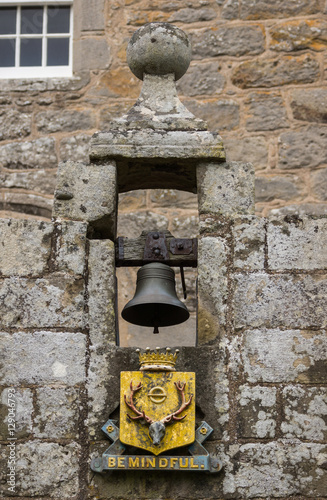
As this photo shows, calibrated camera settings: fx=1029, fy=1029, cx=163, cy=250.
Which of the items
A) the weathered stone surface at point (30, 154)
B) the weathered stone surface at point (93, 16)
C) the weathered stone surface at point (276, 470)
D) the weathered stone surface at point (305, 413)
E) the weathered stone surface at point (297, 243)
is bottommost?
the weathered stone surface at point (276, 470)

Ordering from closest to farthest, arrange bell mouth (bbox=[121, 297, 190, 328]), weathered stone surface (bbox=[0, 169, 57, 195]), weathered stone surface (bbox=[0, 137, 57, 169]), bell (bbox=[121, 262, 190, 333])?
1. bell (bbox=[121, 262, 190, 333])
2. bell mouth (bbox=[121, 297, 190, 328])
3. weathered stone surface (bbox=[0, 169, 57, 195])
4. weathered stone surface (bbox=[0, 137, 57, 169])

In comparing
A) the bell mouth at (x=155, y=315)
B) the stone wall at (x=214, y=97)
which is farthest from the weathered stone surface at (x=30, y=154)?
the bell mouth at (x=155, y=315)

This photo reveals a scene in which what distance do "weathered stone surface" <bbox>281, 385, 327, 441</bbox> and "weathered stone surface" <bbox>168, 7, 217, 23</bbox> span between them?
13.7 feet

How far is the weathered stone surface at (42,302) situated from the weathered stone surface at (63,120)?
10.7 ft

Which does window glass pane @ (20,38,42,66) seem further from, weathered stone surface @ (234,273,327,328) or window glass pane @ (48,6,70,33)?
weathered stone surface @ (234,273,327,328)

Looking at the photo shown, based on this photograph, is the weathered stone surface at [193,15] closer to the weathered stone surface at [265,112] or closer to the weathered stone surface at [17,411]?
the weathered stone surface at [265,112]

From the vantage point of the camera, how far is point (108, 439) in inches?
163

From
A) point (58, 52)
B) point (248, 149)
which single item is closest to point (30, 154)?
point (58, 52)

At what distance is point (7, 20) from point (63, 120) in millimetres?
1093

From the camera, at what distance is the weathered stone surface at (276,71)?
7.54 m

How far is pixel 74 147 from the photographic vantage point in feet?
24.7

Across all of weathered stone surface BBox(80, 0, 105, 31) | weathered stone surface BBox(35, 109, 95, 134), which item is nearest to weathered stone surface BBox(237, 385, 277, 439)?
weathered stone surface BBox(35, 109, 95, 134)

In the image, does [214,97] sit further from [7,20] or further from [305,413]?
[305,413]

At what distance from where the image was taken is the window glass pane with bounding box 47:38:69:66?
25.8ft
